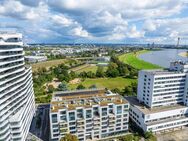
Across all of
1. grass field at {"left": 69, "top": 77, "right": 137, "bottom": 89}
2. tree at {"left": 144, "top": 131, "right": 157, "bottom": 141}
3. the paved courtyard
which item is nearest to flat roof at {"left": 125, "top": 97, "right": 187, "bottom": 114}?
tree at {"left": 144, "top": 131, "right": 157, "bottom": 141}

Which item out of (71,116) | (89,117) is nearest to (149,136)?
(89,117)

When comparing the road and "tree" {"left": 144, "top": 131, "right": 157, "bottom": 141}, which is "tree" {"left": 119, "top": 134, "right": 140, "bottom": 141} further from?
the road

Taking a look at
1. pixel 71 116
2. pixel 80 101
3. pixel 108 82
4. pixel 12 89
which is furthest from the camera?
pixel 108 82

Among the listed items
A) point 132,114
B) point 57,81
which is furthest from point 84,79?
point 132,114

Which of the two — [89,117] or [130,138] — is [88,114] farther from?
[130,138]

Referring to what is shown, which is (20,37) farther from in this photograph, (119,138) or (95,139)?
(119,138)

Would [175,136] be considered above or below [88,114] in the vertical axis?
below
